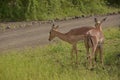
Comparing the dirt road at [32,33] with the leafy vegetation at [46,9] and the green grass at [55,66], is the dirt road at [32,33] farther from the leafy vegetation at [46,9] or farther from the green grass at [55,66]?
the green grass at [55,66]

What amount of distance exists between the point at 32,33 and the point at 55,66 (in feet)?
22.3

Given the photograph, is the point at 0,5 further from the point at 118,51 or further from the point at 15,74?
the point at 15,74

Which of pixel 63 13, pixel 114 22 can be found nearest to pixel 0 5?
pixel 63 13

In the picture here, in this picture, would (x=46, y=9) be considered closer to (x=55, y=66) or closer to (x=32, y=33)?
(x=32, y=33)

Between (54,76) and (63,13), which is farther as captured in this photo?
(63,13)

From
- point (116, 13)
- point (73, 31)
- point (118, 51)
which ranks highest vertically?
point (73, 31)

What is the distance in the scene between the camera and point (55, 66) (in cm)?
1000

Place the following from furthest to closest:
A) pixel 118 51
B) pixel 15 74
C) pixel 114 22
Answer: pixel 114 22, pixel 118 51, pixel 15 74

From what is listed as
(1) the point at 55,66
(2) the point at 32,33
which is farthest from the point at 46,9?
(1) the point at 55,66

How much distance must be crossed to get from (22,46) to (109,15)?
29.5 ft

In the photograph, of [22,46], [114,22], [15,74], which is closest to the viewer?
[15,74]

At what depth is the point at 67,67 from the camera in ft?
33.1

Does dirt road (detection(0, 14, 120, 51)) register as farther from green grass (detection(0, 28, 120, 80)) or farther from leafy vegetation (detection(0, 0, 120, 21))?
green grass (detection(0, 28, 120, 80))

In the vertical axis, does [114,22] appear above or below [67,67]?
below
